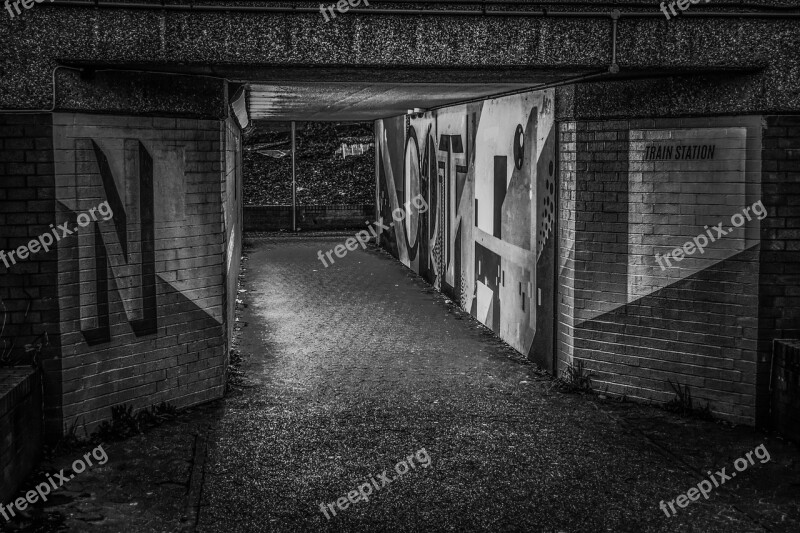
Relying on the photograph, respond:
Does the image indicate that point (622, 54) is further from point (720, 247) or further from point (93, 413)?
point (93, 413)

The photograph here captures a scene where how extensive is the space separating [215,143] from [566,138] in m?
3.19

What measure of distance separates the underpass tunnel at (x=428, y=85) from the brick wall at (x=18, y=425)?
0.78 feet

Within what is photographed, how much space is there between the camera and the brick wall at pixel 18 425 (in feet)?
17.9

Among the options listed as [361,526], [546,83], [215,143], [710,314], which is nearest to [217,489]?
[361,526]

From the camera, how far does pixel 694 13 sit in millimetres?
7055

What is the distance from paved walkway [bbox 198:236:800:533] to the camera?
5453mm

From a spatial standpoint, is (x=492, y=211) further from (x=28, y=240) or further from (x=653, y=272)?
(x=28, y=240)

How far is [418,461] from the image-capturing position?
6418mm

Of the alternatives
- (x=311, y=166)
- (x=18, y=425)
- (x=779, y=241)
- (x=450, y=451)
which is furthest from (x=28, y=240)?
(x=311, y=166)

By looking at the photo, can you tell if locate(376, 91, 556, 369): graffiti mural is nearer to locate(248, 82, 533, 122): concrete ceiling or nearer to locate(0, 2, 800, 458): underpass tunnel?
locate(0, 2, 800, 458): underpass tunnel

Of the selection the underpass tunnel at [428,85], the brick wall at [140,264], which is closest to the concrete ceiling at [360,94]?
the underpass tunnel at [428,85]

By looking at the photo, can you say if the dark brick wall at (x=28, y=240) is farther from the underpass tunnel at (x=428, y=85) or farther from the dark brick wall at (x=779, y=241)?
the dark brick wall at (x=779, y=241)

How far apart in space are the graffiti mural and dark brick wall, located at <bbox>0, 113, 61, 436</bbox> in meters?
4.56

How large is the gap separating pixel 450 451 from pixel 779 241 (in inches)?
122
